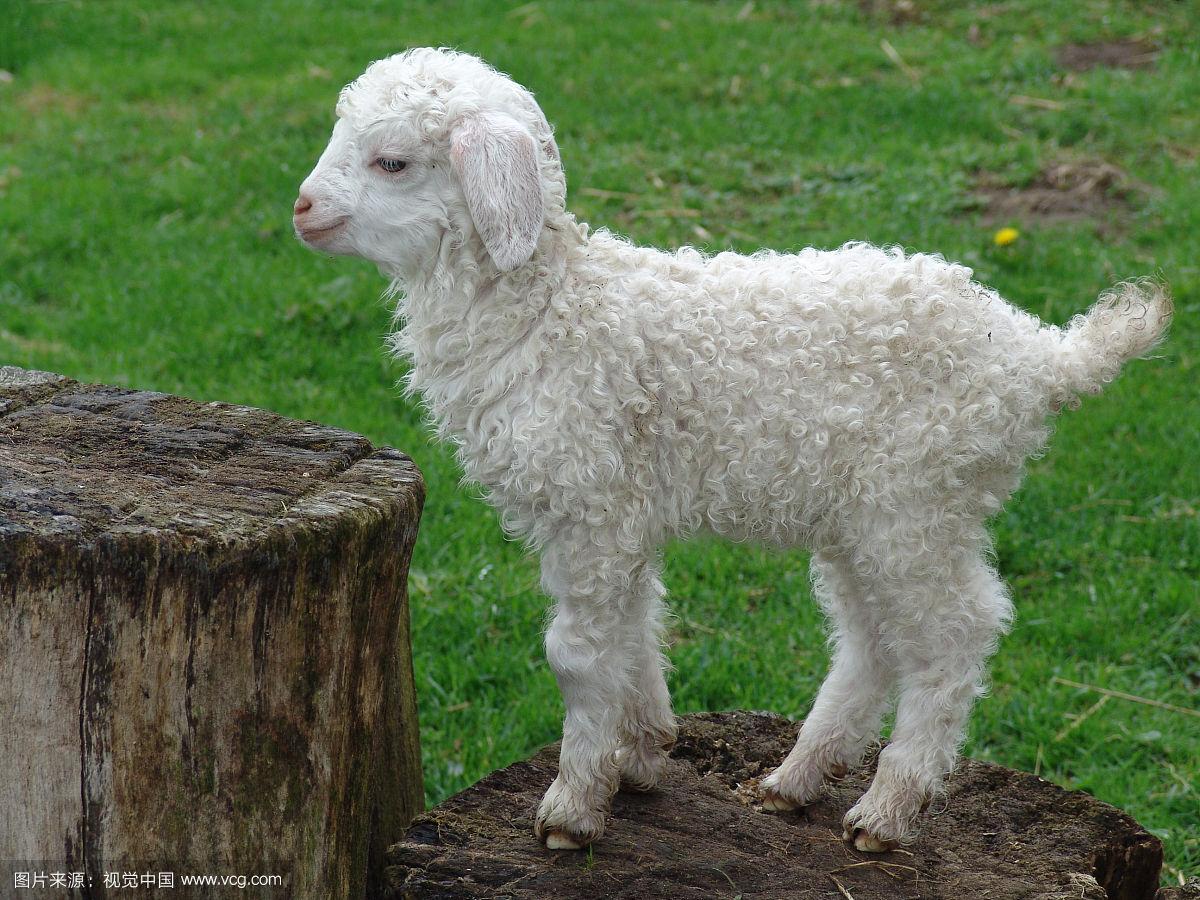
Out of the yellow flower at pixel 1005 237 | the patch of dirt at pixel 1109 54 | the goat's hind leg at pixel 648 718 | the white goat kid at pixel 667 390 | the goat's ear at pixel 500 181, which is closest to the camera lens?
the goat's ear at pixel 500 181

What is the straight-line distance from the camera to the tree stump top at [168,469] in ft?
8.96

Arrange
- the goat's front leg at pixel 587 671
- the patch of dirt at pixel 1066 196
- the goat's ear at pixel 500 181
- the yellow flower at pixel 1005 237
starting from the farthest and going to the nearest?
1. the patch of dirt at pixel 1066 196
2. the yellow flower at pixel 1005 237
3. the goat's front leg at pixel 587 671
4. the goat's ear at pixel 500 181

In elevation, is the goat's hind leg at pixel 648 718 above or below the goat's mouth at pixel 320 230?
below

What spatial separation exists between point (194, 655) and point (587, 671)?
36.1 inches

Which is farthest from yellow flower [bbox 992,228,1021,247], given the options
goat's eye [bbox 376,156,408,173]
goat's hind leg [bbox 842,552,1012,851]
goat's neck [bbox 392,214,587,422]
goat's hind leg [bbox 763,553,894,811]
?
goat's eye [bbox 376,156,408,173]

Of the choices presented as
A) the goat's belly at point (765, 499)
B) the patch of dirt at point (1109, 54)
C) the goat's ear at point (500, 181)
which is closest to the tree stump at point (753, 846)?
the goat's belly at point (765, 499)

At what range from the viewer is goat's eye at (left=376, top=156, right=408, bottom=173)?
9.82ft

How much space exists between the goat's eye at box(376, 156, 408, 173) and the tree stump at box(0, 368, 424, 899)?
71cm

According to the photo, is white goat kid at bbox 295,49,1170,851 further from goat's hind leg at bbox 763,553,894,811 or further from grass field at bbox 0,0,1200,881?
grass field at bbox 0,0,1200,881

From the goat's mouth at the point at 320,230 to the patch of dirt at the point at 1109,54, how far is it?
8.26 meters

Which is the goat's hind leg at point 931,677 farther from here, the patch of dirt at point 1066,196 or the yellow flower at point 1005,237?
the patch of dirt at point 1066,196

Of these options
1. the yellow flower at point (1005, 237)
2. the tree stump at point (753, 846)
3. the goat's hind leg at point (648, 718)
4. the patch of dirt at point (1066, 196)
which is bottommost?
the tree stump at point (753, 846)

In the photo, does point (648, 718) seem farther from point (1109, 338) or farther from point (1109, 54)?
point (1109, 54)

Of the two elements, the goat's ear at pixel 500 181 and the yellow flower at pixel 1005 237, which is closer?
the goat's ear at pixel 500 181
